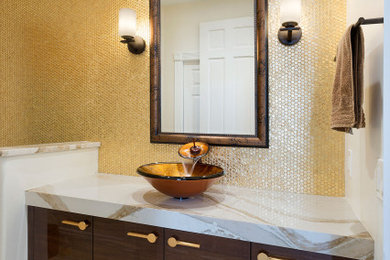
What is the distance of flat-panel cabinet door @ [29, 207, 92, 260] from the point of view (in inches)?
54.1

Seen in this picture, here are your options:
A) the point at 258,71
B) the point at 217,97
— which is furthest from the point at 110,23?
the point at 258,71

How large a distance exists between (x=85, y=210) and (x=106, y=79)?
1.00 meters

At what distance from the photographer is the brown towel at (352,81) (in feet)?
2.94

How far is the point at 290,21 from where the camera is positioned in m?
1.40

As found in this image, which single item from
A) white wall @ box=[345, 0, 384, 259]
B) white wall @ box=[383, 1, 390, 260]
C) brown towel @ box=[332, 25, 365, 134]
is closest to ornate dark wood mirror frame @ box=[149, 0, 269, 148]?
white wall @ box=[345, 0, 384, 259]

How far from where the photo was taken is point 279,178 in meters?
1.53

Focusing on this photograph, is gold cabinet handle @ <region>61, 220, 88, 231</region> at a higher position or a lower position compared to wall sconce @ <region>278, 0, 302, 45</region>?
lower

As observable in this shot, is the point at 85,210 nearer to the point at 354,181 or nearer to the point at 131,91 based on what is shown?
the point at 131,91

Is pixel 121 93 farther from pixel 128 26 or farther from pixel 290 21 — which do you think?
pixel 290 21

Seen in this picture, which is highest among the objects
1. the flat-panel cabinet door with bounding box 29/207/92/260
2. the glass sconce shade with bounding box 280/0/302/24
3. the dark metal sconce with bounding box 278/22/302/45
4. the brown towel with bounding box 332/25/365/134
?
the glass sconce shade with bounding box 280/0/302/24

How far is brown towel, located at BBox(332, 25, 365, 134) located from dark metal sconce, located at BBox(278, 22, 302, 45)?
0.52 metres

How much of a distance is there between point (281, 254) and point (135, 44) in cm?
151

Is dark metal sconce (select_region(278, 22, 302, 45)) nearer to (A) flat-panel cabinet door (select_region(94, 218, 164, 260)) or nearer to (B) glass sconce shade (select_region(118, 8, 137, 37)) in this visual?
(B) glass sconce shade (select_region(118, 8, 137, 37))

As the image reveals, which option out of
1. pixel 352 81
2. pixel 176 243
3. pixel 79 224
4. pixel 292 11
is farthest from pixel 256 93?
pixel 79 224
